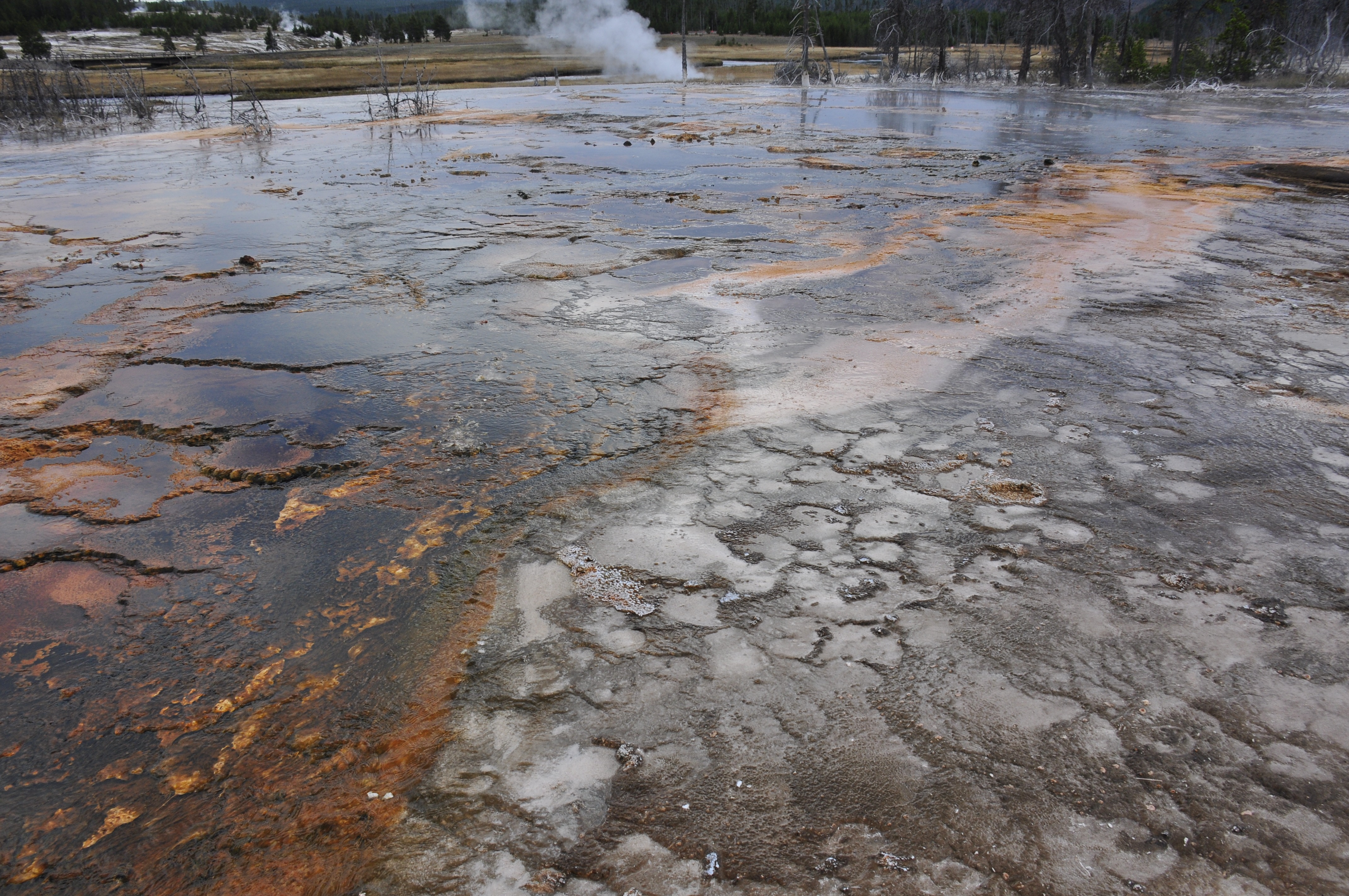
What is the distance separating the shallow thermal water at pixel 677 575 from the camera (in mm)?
1602

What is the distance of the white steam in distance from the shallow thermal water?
103 feet

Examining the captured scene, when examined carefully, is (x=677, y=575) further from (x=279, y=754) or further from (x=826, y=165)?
(x=826, y=165)

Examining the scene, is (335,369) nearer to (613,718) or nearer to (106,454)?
(106,454)

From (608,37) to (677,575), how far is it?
170ft

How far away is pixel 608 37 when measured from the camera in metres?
46.9

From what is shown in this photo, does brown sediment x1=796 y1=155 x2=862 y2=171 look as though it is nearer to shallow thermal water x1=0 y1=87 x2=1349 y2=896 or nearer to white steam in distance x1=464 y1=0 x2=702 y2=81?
shallow thermal water x1=0 y1=87 x2=1349 y2=896

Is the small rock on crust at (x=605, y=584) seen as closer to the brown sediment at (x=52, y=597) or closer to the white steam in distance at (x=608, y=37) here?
the brown sediment at (x=52, y=597)

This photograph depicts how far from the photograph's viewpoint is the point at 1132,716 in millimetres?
1850

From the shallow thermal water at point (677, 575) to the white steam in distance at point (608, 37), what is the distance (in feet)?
103

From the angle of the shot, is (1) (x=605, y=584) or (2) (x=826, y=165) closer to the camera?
(1) (x=605, y=584)

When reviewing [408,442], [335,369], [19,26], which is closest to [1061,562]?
[408,442]

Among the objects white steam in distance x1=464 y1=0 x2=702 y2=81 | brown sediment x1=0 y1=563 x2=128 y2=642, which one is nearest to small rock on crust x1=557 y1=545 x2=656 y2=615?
brown sediment x1=0 y1=563 x2=128 y2=642

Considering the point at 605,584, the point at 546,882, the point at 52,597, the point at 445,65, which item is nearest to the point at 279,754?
the point at 546,882

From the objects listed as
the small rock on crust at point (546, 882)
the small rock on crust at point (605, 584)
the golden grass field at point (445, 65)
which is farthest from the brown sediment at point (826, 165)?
the golden grass field at point (445, 65)
